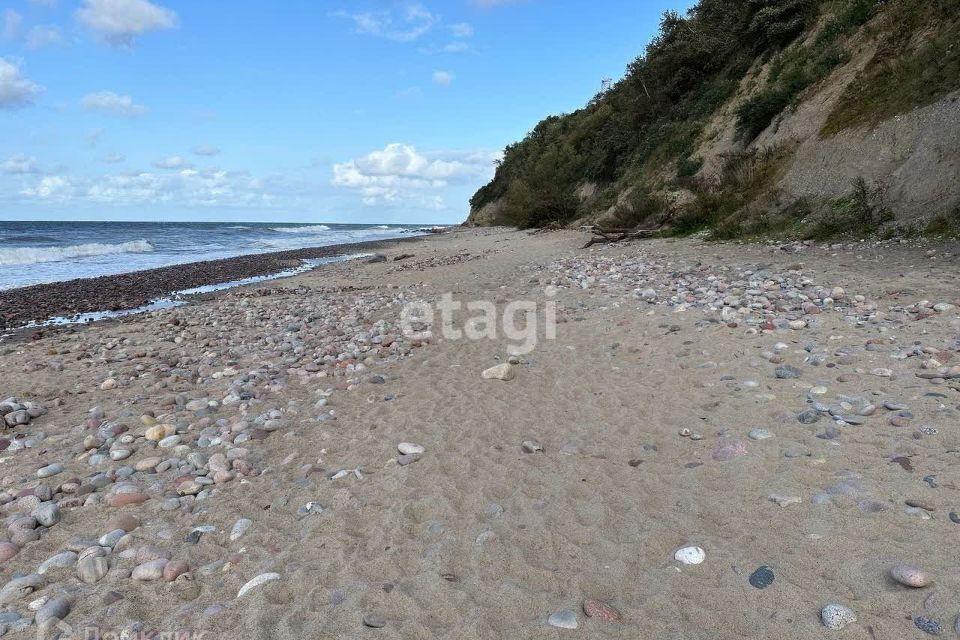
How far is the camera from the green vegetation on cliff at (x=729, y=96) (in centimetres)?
1205

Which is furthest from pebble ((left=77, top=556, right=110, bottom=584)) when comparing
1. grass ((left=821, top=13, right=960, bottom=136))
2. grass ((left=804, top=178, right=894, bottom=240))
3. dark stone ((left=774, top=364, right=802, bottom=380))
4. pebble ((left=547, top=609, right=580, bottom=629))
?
grass ((left=821, top=13, right=960, bottom=136))

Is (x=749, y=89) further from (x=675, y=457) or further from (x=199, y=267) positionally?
(x=199, y=267)

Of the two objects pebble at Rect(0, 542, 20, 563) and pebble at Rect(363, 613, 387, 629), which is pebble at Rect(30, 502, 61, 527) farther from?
pebble at Rect(363, 613, 387, 629)

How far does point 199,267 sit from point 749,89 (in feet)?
72.9

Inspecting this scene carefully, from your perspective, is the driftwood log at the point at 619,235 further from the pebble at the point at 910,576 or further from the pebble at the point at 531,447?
the pebble at the point at 910,576

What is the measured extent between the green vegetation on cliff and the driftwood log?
845 mm

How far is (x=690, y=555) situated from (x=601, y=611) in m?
0.58

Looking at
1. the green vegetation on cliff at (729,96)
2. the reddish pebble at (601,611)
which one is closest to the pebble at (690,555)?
the reddish pebble at (601,611)

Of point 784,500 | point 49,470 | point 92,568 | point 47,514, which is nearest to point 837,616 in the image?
point 784,500

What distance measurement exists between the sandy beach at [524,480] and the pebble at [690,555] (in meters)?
0.02

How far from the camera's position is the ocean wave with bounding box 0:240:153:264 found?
27.4m

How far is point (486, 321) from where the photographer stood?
8289mm

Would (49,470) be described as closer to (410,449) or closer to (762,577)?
(410,449)

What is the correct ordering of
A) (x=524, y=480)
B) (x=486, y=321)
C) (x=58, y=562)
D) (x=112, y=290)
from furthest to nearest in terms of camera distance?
(x=112, y=290)
(x=486, y=321)
(x=524, y=480)
(x=58, y=562)
